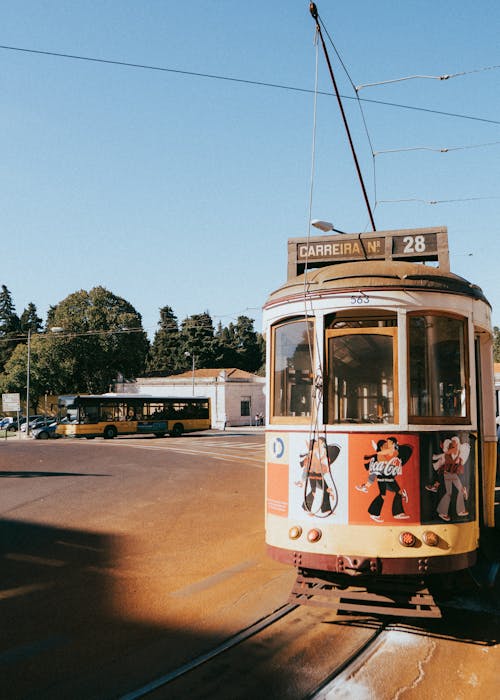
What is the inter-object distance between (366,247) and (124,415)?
35.0 m

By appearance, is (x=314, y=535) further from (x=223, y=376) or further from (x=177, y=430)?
(x=223, y=376)

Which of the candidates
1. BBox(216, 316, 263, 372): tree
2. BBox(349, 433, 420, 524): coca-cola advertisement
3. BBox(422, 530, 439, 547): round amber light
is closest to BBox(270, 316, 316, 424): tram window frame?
BBox(349, 433, 420, 524): coca-cola advertisement

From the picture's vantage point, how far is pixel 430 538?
569 cm

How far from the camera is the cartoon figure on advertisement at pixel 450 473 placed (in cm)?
585

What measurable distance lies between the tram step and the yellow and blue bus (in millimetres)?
35371

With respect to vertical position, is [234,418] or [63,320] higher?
[63,320]

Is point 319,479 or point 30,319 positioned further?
point 30,319

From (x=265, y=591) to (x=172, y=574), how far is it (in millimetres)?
1559

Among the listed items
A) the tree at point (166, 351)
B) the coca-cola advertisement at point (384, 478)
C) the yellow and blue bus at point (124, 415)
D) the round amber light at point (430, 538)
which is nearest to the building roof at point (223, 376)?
the yellow and blue bus at point (124, 415)

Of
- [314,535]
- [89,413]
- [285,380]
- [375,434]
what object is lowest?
[314,535]

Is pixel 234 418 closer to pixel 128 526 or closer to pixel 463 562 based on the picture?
pixel 128 526

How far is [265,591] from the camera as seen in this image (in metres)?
7.51

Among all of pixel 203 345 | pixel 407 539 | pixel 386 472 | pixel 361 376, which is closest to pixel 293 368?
pixel 361 376

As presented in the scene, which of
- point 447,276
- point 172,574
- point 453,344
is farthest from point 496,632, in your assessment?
point 172,574
